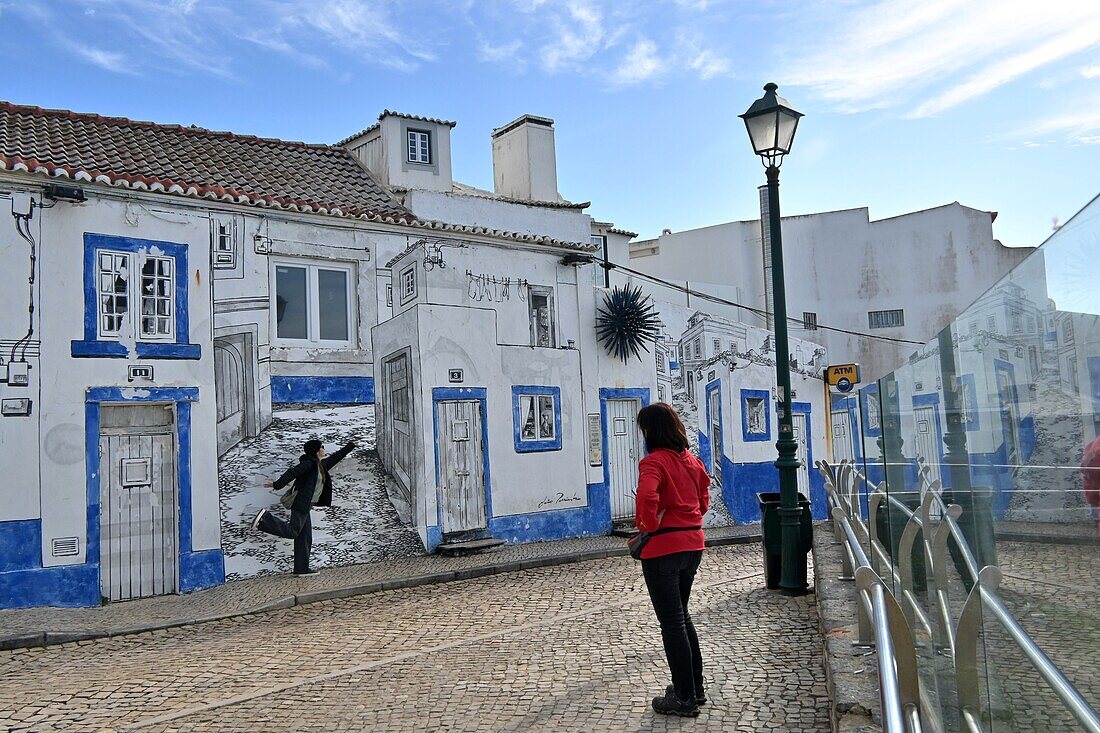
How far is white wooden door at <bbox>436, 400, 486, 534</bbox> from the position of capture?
42.1 feet

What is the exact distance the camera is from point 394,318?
13.0 meters

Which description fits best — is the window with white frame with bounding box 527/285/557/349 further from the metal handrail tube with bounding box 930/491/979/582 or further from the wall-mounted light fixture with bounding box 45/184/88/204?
the metal handrail tube with bounding box 930/491/979/582

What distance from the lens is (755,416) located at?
18.5m

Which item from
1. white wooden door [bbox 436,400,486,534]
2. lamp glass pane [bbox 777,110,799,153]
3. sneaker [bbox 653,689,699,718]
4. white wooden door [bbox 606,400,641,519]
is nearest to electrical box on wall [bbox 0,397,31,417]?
white wooden door [bbox 436,400,486,534]

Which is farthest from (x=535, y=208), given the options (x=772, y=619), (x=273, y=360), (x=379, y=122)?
(x=772, y=619)

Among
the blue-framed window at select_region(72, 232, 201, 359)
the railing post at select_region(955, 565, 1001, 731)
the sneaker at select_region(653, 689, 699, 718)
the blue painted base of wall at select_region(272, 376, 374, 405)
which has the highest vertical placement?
the blue-framed window at select_region(72, 232, 201, 359)

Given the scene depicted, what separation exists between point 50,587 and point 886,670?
9769 millimetres

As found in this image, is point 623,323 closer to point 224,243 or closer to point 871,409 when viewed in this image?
point 224,243

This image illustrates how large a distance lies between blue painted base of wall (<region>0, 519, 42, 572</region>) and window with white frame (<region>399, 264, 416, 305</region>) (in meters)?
5.62

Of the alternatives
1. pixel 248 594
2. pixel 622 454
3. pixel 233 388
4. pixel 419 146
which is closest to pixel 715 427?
pixel 622 454

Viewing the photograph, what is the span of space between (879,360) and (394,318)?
2270 cm

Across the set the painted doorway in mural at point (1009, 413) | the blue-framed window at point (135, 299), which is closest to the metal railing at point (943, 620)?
the painted doorway in mural at point (1009, 413)

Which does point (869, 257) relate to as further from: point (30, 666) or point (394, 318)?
point (30, 666)
